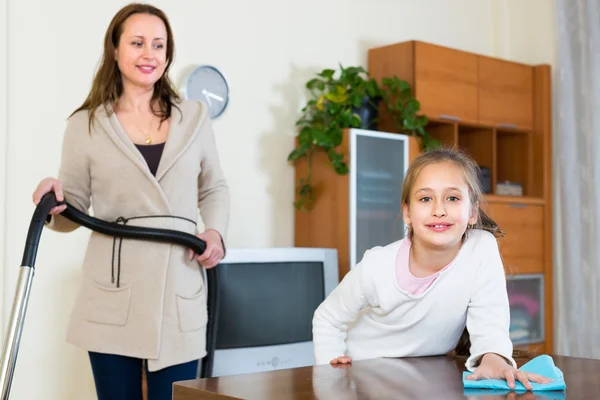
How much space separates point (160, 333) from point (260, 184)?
186cm

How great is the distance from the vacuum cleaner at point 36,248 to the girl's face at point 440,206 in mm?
660

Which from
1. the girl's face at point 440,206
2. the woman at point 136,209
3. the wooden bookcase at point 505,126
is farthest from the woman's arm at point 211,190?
the wooden bookcase at point 505,126

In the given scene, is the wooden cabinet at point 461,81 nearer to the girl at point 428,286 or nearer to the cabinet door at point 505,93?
the cabinet door at point 505,93

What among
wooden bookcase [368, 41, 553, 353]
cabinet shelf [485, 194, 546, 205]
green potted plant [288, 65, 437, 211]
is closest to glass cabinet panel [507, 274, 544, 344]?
wooden bookcase [368, 41, 553, 353]

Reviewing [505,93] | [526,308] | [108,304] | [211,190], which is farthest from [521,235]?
[108,304]

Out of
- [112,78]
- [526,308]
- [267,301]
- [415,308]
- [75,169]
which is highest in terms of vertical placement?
[112,78]

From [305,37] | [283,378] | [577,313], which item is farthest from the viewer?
[577,313]

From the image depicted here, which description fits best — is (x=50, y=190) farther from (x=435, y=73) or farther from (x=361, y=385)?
(x=435, y=73)

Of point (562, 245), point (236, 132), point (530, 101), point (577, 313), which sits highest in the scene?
point (530, 101)

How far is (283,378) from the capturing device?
124 centimetres

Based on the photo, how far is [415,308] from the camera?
5.56 ft

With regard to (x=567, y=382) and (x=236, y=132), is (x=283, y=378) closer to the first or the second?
(x=567, y=382)

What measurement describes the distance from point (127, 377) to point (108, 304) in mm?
191

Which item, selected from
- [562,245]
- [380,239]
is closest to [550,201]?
[562,245]
